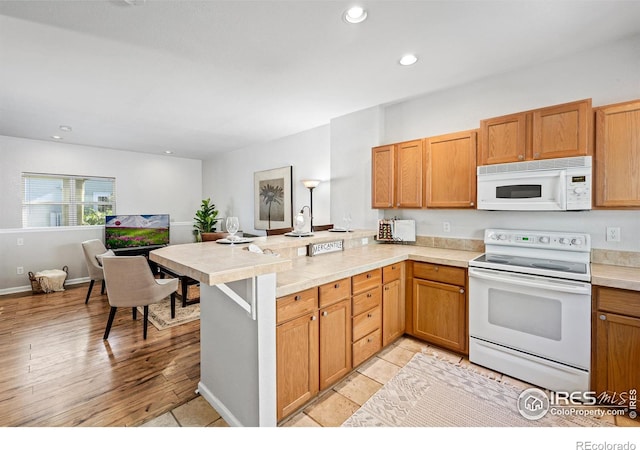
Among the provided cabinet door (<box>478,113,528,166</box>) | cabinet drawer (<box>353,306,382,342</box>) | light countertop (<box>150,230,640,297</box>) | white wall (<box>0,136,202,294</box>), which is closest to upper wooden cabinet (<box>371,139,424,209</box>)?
light countertop (<box>150,230,640,297</box>)

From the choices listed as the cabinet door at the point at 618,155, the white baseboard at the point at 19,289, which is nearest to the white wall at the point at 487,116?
the cabinet door at the point at 618,155

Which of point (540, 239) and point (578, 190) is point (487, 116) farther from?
point (540, 239)

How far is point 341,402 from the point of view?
6.64 feet

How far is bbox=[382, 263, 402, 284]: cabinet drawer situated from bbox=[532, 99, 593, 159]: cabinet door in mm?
1460

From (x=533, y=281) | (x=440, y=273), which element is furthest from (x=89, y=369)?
(x=533, y=281)

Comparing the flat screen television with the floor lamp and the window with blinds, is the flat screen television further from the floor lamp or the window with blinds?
the floor lamp

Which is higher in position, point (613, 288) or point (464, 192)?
point (464, 192)

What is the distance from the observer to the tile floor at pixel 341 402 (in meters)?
1.85

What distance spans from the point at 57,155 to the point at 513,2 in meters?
6.73

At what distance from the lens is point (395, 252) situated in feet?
9.46

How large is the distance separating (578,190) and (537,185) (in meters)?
0.26
